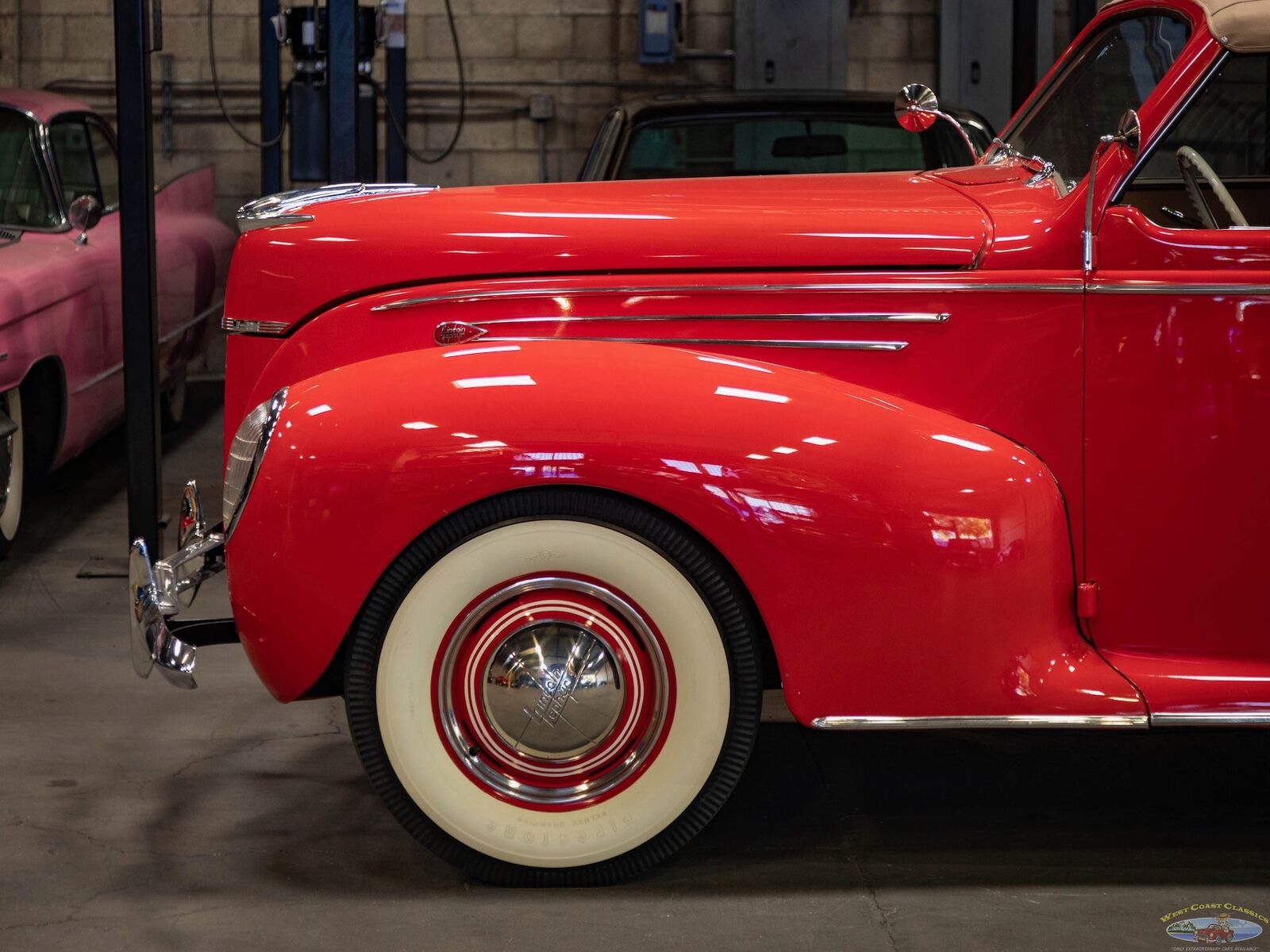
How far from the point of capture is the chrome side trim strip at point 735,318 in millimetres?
2807

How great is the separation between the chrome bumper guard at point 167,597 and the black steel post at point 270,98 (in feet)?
17.5

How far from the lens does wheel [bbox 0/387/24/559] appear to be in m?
5.11

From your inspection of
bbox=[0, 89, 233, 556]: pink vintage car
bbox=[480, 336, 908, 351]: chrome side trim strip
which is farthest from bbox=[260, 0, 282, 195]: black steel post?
bbox=[480, 336, 908, 351]: chrome side trim strip

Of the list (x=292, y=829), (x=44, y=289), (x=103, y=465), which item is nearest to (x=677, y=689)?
(x=292, y=829)

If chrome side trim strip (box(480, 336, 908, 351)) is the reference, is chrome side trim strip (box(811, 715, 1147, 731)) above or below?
below

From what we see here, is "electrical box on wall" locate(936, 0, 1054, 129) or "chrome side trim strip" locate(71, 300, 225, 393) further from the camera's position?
"electrical box on wall" locate(936, 0, 1054, 129)

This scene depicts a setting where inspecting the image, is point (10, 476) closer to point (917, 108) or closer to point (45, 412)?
point (45, 412)

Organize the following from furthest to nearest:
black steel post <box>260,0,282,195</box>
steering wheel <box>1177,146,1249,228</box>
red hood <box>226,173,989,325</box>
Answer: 1. black steel post <box>260,0,282,195</box>
2. steering wheel <box>1177,146,1249,228</box>
3. red hood <box>226,173,989,325</box>

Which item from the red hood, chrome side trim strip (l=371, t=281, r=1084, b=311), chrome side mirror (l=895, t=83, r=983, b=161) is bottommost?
chrome side trim strip (l=371, t=281, r=1084, b=311)

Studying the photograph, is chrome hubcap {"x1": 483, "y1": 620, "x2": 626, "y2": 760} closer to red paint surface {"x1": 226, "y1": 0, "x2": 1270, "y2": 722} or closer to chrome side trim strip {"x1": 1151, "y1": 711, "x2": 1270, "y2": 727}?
red paint surface {"x1": 226, "y1": 0, "x2": 1270, "y2": 722}

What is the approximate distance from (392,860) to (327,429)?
830 millimetres

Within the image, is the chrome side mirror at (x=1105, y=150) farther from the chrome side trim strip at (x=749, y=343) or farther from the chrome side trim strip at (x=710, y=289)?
the chrome side trim strip at (x=749, y=343)

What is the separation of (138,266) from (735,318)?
8.02 feet

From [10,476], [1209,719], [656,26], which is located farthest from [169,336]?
[1209,719]
